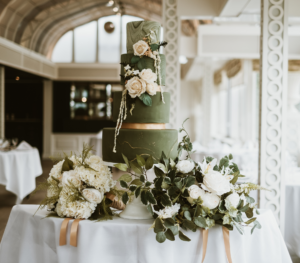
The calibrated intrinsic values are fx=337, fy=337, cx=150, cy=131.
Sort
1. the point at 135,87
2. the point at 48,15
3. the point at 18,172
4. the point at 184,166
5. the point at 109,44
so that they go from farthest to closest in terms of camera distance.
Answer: the point at 109,44 < the point at 48,15 < the point at 18,172 < the point at 135,87 < the point at 184,166

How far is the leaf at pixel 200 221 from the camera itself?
162 centimetres

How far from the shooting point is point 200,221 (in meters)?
1.62

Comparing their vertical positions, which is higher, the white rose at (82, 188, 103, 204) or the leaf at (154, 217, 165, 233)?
the white rose at (82, 188, 103, 204)

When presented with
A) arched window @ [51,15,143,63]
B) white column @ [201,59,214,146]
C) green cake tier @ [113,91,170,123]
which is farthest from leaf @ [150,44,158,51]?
arched window @ [51,15,143,63]

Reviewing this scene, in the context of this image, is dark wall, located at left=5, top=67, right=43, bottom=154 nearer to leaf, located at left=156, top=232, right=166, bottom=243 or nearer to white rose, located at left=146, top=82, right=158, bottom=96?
white rose, located at left=146, top=82, right=158, bottom=96

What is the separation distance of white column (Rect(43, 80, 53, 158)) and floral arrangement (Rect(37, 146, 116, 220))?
1053 cm

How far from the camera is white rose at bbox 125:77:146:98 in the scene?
1.85m

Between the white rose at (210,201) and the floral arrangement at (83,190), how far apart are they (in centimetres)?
53

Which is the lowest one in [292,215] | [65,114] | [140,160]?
[292,215]

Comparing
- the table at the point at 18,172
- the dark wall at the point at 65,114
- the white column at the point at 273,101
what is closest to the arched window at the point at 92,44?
the dark wall at the point at 65,114

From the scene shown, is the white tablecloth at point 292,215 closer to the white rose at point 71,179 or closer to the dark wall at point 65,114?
the white rose at point 71,179

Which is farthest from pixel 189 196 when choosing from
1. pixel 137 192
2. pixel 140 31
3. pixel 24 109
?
pixel 24 109

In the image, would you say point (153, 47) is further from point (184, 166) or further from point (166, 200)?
point (166, 200)

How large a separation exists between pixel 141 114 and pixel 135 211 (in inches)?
21.6
